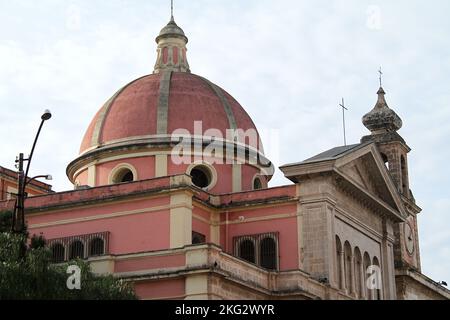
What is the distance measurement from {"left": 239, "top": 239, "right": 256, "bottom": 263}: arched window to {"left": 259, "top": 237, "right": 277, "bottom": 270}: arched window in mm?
412

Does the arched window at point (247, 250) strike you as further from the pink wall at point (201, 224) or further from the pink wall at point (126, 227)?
the pink wall at point (126, 227)

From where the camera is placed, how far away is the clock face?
2090 inches

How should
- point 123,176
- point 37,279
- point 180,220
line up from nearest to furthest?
point 37,279 < point 180,220 < point 123,176

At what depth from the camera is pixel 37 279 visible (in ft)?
83.8

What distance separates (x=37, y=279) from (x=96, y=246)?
11.9m

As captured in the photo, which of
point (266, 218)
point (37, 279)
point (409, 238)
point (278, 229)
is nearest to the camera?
point (37, 279)

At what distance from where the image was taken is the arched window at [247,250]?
38.5 metres

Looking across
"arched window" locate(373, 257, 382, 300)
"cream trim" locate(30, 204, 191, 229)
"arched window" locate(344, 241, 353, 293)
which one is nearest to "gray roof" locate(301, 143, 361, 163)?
"arched window" locate(344, 241, 353, 293)

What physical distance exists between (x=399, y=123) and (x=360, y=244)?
15527 millimetres

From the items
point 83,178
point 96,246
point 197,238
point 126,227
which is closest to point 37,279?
point 126,227

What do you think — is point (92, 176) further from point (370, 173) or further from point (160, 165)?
point (370, 173)

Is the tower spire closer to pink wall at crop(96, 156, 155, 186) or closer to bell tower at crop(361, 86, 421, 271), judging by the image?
pink wall at crop(96, 156, 155, 186)

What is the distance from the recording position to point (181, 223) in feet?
117

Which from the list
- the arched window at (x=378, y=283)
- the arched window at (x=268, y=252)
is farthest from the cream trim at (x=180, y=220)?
the arched window at (x=378, y=283)
